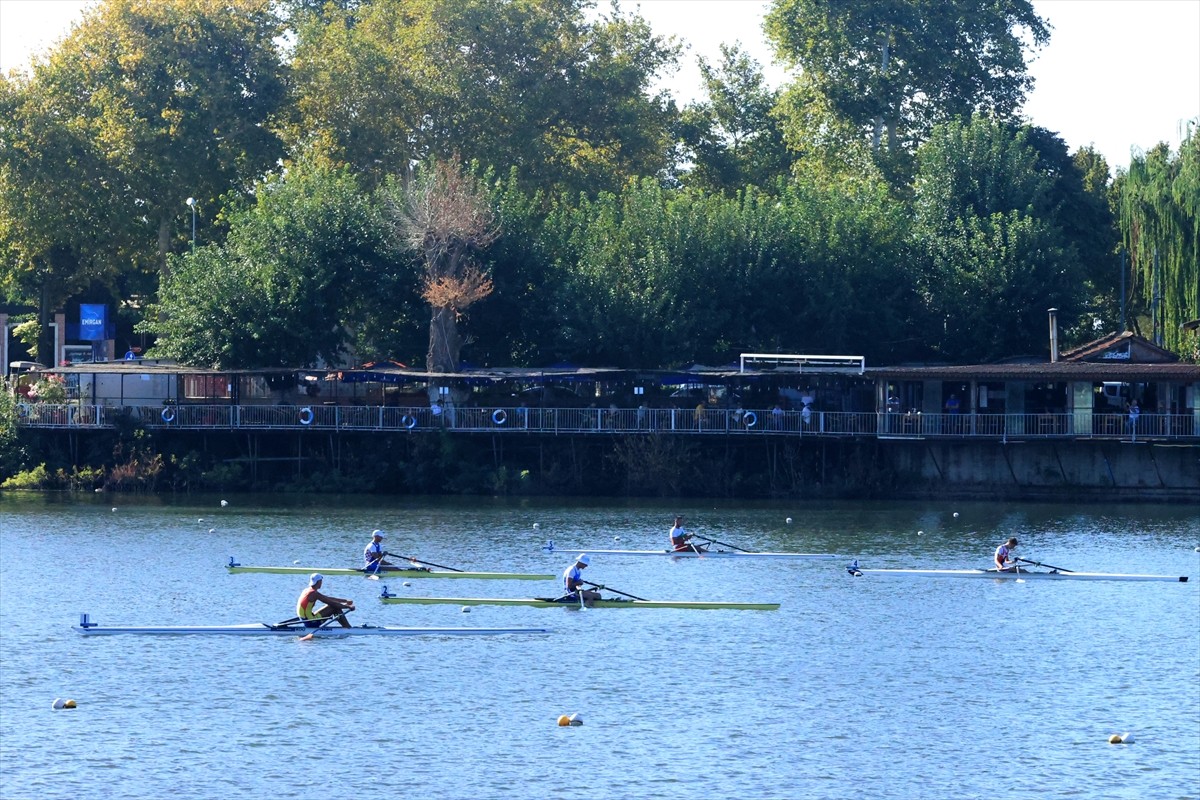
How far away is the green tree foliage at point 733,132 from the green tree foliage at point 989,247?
19536mm

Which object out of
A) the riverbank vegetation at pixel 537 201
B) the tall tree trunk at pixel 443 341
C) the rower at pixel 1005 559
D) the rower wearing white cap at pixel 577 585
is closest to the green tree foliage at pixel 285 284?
the riverbank vegetation at pixel 537 201

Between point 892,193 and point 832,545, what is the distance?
128 feet

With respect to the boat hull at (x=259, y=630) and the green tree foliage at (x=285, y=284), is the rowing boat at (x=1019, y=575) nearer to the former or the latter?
the boat hull at (x=259, y=630)

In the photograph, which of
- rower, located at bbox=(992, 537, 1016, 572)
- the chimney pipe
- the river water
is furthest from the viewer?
the chimney pipe

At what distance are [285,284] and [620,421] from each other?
647 inches

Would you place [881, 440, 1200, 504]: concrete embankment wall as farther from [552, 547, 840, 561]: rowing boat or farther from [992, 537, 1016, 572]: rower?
[992, 537, 1016, 572]: rower

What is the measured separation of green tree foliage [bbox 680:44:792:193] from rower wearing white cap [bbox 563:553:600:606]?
59.7 metres

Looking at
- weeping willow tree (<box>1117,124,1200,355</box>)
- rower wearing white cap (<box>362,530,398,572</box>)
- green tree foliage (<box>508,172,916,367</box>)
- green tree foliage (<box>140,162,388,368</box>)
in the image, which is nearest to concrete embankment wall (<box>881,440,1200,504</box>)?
weeping willow tree (<box>1117,124,1200,355</box>)

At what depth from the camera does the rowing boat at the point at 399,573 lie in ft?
155

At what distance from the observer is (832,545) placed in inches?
2168

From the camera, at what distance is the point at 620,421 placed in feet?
224

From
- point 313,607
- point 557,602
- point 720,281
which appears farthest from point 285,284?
point 313,607

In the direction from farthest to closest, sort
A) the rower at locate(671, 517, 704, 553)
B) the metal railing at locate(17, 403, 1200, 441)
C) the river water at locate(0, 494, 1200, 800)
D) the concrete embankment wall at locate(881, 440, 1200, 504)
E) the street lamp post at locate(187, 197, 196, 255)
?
the street lamp post at locate(187, 197, 196, 255) → the concrete embankment wall at locate(881, 440, 1200, 504) → the metal railing at locate(17, 403, 1200, 441) → the rower at locate(671, 517, 704, 553) → the river water at locate(0, 494, 1200, 800)

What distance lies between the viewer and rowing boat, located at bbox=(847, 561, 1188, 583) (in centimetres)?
4775
